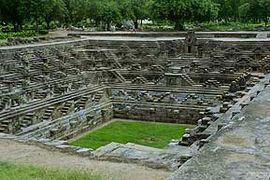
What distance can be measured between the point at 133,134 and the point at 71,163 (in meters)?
12.2

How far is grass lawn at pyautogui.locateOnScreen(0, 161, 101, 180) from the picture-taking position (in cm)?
961

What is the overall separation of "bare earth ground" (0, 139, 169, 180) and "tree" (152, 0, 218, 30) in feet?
133

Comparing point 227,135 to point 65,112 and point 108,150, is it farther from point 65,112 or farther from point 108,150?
point 65,112

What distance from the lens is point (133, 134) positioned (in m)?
23.9

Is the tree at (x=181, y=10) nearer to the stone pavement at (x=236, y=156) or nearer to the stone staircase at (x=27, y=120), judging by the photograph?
the stone staircase at (x=27, y=120)

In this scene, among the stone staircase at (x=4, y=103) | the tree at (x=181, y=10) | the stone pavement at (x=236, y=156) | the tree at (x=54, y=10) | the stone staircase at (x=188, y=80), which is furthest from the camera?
the tree at (x=181, y=10)

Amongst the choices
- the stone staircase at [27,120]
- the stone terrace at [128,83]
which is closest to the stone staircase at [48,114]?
the stone terrace at [128,83]

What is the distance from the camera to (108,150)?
1311cm

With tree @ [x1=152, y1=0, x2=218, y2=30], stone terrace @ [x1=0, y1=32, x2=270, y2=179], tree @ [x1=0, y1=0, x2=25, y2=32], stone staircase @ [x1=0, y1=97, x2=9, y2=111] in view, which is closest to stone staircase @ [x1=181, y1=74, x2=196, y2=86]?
stone terrace @ [x1=0, y1=32, x2=270, y2=179]

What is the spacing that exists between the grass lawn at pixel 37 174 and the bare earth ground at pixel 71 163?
60 cm

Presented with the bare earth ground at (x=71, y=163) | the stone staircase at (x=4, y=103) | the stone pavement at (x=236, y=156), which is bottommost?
the stone staircase at (x=4, y=103)

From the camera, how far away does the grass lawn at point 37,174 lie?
9609 mm

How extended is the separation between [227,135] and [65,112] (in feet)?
52.9

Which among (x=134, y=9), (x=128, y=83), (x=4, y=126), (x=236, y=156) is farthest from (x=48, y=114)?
(x=134, y=9)
